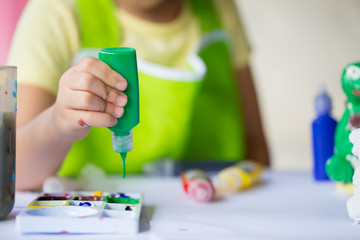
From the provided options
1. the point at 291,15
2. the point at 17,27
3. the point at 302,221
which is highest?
the point at 291,15

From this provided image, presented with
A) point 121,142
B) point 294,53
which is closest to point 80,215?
point 121,142

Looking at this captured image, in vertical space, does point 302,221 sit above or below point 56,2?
below

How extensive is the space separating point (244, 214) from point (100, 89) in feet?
0.61

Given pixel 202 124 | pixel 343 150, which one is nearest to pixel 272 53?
pixel 202 124

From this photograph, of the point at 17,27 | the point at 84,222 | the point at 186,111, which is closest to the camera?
the point at 84,222

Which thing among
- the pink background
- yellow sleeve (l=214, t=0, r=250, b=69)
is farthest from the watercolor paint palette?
yellow sleeve (l=214, t=0, r=250, b=69)

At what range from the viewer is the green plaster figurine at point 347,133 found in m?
0.45

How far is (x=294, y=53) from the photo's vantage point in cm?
135

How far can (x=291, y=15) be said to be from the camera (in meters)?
1.34

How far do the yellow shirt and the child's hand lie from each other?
166 mm

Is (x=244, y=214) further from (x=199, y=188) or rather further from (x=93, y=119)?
(x=93, y=119)

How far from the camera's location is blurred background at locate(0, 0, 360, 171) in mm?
1313

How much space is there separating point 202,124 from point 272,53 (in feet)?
1.92

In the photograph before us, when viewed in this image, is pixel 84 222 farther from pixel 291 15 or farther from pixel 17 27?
pixel 291 15
